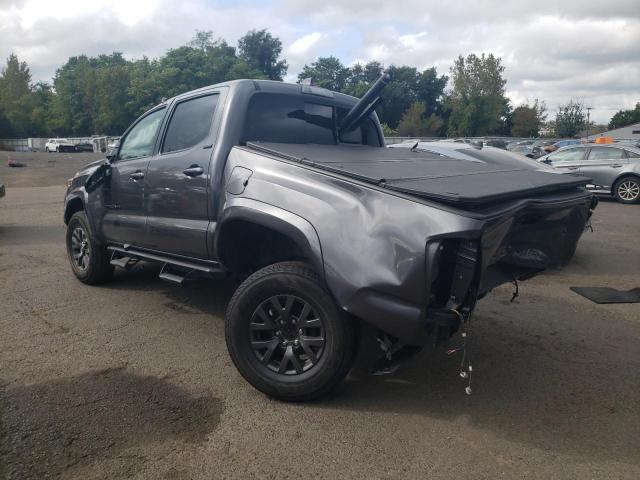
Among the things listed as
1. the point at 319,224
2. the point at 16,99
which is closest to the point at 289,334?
the point at 319,224

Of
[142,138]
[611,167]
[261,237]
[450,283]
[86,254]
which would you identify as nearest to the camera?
[450,283]

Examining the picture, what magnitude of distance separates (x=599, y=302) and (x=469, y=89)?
65.0 metres

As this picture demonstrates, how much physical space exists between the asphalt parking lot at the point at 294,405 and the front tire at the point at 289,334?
0.18m

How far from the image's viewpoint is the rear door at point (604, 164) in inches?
579

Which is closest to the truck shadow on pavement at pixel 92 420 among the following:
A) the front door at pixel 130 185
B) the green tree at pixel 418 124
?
the front door at pixel 130 185

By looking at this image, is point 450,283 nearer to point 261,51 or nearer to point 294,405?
point 294,405

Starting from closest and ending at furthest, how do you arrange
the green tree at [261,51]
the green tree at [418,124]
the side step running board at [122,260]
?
the side step running board at [122,260] < the green tree at [418,124] < the green tree at [261,51]

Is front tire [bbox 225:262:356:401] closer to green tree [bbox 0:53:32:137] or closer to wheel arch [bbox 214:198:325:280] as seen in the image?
wheel arch [bbox 214:198:325:280]

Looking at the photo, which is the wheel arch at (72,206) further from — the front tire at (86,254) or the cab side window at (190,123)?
the cab side window at (190,123)

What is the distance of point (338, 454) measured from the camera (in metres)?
2.81

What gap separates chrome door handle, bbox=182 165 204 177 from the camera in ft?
13.3

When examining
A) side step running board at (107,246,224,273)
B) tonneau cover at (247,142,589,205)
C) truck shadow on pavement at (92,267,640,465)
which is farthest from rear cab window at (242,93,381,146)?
truck shadow on pavement at (92,267,640,465)

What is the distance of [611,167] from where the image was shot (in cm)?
1477

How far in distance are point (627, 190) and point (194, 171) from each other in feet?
46.2
